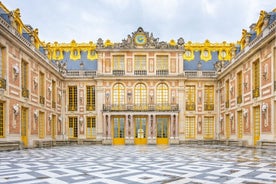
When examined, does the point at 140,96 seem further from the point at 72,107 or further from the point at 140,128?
the point at 72,107

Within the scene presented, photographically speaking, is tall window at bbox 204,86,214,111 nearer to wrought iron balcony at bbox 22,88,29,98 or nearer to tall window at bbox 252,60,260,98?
tall window at bbox 252,60,260,98

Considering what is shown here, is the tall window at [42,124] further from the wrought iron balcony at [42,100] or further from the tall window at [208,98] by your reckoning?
the tall window at [208,98]

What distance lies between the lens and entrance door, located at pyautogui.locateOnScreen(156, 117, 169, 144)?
3271 cm

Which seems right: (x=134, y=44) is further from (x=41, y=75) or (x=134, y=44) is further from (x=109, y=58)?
(x=41, y=75)

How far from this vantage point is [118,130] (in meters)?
32.9

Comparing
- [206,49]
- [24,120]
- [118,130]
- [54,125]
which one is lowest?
[118,130]

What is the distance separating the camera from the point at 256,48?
21.5m

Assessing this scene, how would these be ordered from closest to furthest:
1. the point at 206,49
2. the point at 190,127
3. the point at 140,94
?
1. the point at 140,94
2. the point at 190,127
3. the point at 206,49

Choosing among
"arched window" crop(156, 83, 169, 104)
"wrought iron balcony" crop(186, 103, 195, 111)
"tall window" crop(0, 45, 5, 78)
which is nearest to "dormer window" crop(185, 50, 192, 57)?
"arched window" crop(156, 83, 169, 104)

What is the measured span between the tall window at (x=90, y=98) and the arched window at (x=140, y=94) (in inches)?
171

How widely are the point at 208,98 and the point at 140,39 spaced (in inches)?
364

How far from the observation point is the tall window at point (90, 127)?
33.2 meters

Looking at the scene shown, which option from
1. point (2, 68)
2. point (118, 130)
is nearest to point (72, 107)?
point (118, 130)

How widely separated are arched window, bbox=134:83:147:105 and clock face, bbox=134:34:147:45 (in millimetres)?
4268
